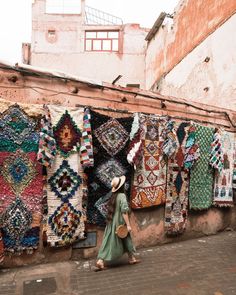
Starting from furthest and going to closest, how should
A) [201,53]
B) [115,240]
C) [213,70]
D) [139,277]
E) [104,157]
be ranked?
[201,53] < [213,70] < [104,157] < [115,240] < [139,277]

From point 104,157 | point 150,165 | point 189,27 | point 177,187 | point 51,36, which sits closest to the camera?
point 104,157

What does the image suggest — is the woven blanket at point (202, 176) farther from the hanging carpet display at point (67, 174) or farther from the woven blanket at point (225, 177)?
the hanging carpet display at point (67, 174)

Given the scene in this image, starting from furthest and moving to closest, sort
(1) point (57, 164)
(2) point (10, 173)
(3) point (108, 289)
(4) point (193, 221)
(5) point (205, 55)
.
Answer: (5) point (205, 55) → (4) point (193, 221) → (1) point (57, 164) → (2) point (10, 173) → (3) point (108, 289)

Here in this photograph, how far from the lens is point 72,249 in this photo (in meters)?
5.15

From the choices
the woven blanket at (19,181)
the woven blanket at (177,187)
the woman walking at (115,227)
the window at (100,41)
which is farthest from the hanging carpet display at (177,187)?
the window at (100,41)

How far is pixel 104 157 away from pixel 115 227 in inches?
44.2

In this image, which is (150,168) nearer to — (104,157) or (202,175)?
(104,157)

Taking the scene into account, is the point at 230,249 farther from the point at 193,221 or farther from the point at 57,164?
Result: the point at 57,164

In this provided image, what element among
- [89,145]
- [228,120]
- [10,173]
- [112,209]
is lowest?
[112,209]

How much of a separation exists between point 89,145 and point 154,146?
53.5 inches

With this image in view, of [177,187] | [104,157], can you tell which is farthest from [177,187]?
[104,157]

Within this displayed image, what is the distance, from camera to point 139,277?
454cm

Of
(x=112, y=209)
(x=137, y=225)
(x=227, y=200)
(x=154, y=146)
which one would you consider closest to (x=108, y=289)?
(x=112, y=209)

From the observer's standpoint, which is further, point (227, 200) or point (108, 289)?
point (227, 200)
